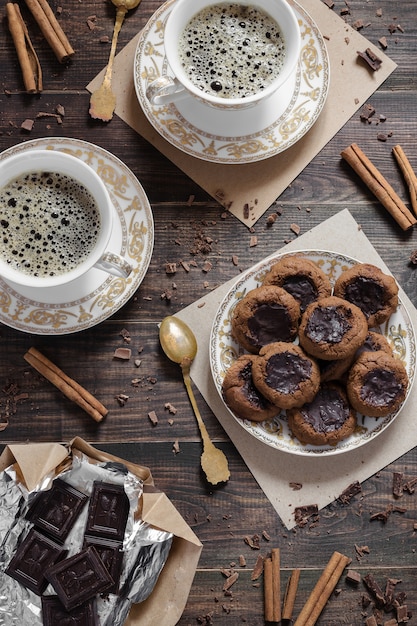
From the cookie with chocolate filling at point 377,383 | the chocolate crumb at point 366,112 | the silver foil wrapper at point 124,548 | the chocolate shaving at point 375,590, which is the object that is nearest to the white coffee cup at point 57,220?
the silver foil wrapper at point 124,548

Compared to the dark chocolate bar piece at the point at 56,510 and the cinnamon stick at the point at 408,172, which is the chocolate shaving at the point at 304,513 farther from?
the cinnamon stick at the point at 408,172

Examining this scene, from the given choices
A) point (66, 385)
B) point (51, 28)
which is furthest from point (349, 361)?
point (51, 28)

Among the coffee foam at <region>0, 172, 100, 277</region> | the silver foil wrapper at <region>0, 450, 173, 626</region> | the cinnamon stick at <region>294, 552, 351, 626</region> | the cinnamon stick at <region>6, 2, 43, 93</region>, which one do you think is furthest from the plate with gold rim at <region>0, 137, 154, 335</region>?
the cinnamon stick at <region>294, 552, 351, 626</region>

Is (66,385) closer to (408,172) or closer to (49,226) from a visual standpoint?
(49,226)

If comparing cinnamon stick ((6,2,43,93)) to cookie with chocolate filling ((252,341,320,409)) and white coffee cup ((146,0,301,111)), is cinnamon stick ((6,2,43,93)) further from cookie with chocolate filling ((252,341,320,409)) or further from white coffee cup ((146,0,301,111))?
cookie with chocolate filling ((252,341,320,409))

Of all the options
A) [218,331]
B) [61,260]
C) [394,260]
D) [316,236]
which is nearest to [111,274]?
[61,260]

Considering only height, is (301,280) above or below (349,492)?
above
